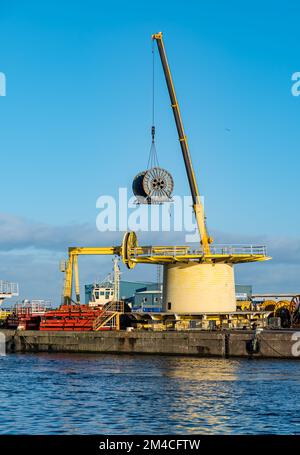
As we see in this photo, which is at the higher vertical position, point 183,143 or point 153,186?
point 183,143

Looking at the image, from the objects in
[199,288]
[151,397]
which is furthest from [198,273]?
[151,397]

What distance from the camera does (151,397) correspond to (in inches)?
1804

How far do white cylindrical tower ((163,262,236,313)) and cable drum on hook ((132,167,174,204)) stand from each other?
792cm

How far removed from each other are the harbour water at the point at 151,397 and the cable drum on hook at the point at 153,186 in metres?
22.2

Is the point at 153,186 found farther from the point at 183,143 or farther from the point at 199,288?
the point at 199,288

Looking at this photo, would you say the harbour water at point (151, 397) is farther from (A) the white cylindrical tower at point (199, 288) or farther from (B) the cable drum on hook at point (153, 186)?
(B) the cable drum on hook at point (153, 186)

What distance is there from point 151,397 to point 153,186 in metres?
41.4

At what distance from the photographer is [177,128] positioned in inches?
3376

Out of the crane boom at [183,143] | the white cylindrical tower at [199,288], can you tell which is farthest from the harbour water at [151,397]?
the crane boom at [183,143]

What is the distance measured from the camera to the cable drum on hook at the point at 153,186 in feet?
277

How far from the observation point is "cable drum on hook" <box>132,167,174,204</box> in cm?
8431

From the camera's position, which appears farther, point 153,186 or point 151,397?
Result: point 153,186
